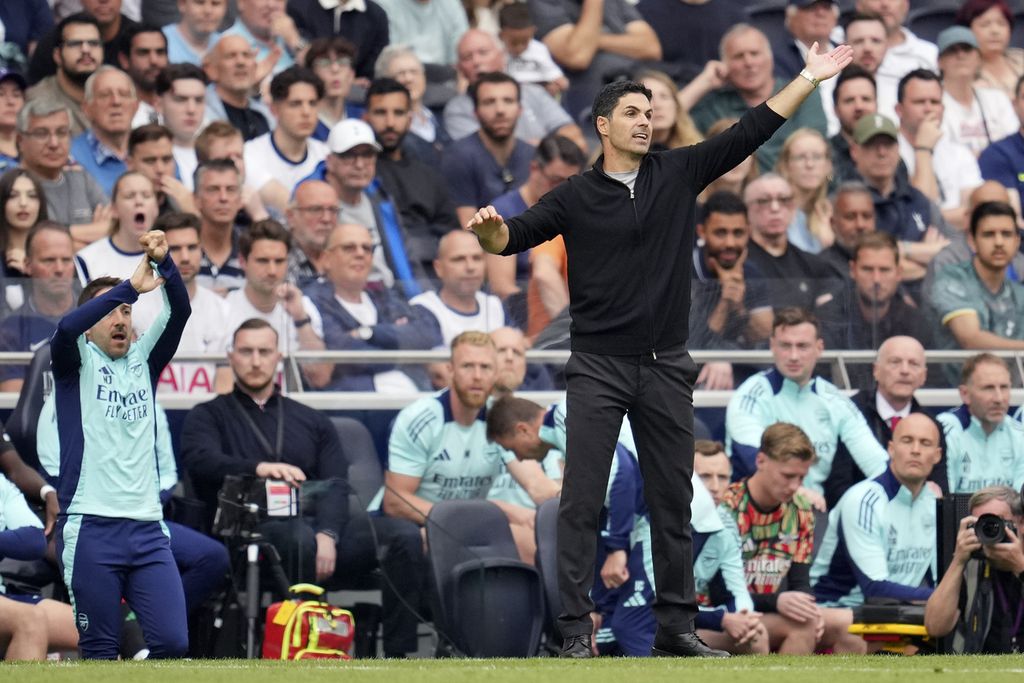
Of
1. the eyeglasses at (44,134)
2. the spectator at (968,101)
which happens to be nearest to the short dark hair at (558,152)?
the eyeglasses at (44,134)

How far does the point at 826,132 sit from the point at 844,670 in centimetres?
878

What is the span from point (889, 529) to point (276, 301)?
371cm

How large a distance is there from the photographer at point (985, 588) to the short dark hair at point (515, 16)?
6989 millimetres

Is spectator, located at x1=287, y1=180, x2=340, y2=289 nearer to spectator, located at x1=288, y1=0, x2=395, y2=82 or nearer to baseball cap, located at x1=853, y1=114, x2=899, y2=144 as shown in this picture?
spectator, located at x1=288, y1=0, x2=395, y2=82

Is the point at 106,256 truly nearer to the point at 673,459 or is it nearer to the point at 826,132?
the point at 673,459

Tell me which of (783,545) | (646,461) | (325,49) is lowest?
(783,545)

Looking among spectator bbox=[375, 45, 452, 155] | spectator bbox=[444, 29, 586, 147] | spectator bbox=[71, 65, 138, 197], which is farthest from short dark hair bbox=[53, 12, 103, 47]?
spectator bbox=[444, 29, 586, 147]

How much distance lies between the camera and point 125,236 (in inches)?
434

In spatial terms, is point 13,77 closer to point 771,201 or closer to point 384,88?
point 384,88

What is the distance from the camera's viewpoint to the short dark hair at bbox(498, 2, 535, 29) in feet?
47.1

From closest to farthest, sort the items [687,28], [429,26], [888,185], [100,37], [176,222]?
[176,222] → [100,37] → [888,185] → [429,26] → [687,28]

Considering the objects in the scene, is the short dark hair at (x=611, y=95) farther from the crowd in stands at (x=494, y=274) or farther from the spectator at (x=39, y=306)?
the spectator at (x=39, y=306)

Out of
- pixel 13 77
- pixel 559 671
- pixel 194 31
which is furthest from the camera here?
pixel 194 31

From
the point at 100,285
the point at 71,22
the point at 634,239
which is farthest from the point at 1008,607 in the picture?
the point at 71,22
